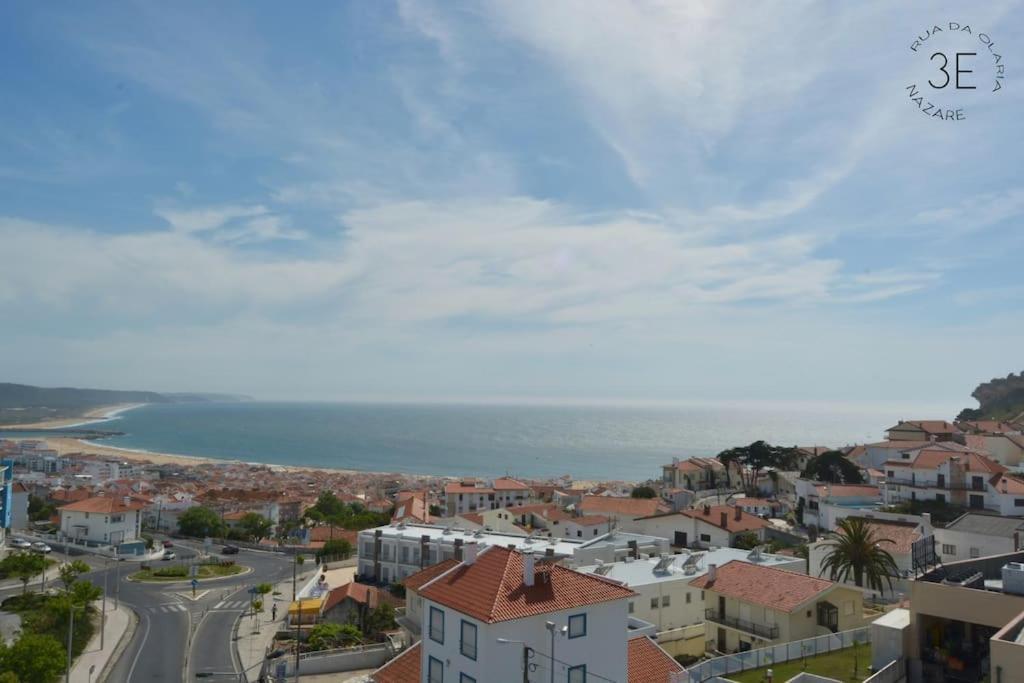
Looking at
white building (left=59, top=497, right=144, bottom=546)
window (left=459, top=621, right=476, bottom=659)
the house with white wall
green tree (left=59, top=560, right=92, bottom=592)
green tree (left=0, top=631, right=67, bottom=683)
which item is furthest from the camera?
white building (left=59, top=497, right=144, bottom=546)

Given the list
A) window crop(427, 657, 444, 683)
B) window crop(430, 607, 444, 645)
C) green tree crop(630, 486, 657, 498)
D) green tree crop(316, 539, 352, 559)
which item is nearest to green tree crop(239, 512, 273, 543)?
green tree crop(316, 539, 352, 559)

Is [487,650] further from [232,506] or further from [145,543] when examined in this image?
[232,506]

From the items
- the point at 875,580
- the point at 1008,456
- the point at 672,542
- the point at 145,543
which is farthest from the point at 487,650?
the point at 1008,456

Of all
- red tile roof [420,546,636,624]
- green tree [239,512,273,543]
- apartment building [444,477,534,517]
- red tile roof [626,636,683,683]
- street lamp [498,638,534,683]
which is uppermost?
red tile roof [420,546,636,624]

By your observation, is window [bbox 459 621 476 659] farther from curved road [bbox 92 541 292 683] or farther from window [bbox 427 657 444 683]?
curved road [bbox 92 541 292 683]

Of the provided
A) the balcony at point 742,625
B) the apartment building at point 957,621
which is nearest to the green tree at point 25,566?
the balcony at point 742,625

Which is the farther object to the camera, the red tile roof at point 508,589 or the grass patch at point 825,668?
the grass patch at point 825,668

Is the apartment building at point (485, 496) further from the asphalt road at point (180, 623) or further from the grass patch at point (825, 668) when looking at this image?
the grass patch at point (825, 668)
